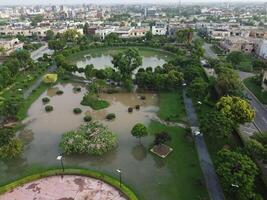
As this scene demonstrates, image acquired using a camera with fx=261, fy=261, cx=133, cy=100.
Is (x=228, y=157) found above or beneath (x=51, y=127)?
above

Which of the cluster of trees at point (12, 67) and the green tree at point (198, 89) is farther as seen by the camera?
the cluster of trees at point (12, 67)

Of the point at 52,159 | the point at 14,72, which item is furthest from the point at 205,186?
the point at 14,72

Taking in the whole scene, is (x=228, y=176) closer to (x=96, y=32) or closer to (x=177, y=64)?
(x=177, y=64)

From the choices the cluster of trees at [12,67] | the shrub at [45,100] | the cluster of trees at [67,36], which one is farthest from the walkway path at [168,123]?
the cluster of trees at [67,36]

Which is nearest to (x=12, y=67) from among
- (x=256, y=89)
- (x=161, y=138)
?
(x=161, y=138)

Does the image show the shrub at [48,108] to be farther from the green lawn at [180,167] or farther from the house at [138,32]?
the house at [138,32]

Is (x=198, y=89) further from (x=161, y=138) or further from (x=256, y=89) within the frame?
(x=256, y=89)
